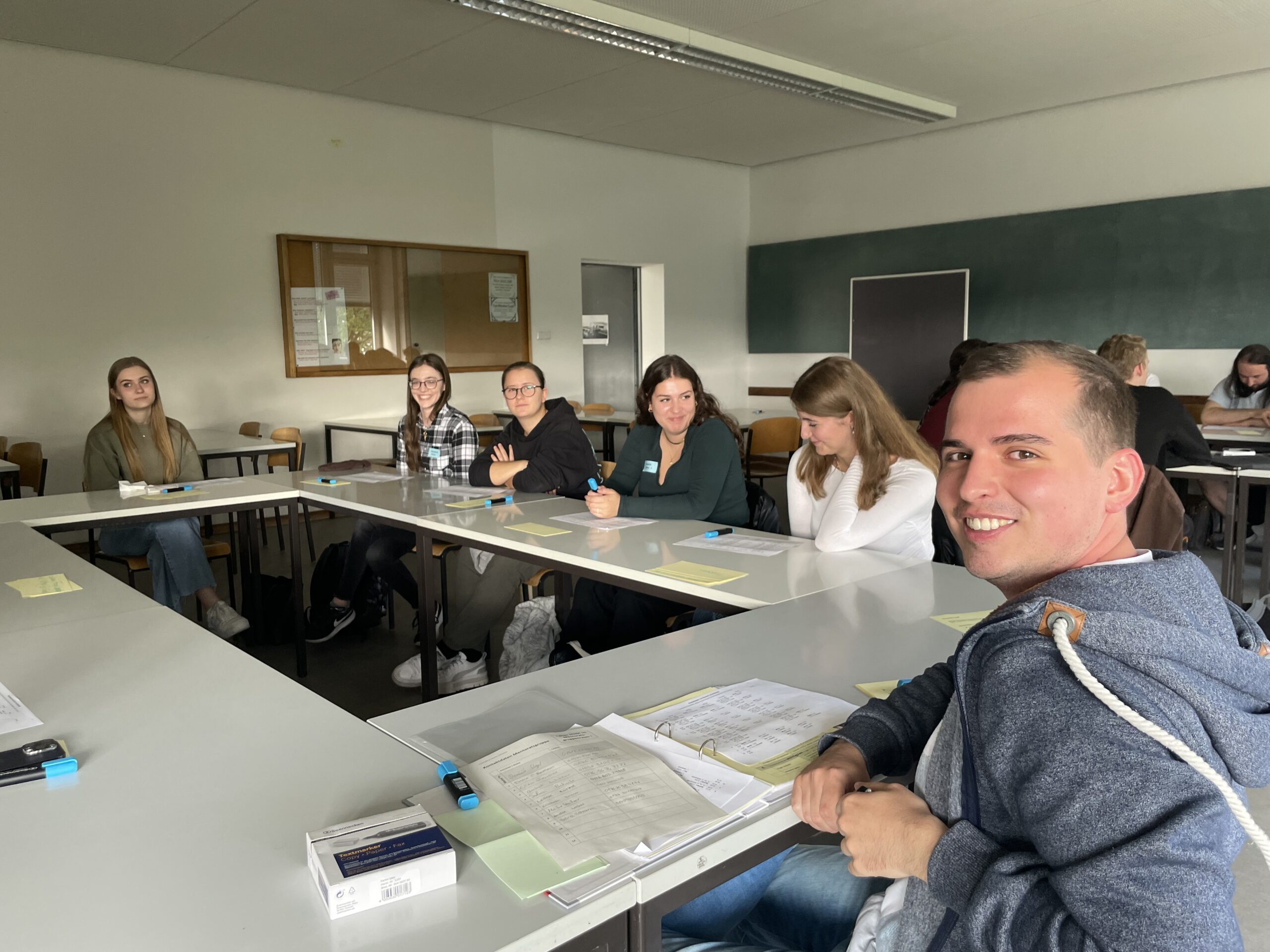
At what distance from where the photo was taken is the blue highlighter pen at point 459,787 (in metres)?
1.07

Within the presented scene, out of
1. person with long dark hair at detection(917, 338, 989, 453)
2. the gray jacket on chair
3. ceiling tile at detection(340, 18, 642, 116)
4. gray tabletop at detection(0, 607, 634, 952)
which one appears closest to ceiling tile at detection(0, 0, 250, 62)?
ceiling tile at detection(340, 18, 642, 116)

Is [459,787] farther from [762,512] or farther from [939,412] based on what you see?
[939,412]

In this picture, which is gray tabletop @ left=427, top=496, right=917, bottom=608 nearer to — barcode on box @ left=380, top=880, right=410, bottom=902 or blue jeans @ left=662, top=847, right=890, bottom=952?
blue jeans @ left=662, top=847, right=890, bottom=952

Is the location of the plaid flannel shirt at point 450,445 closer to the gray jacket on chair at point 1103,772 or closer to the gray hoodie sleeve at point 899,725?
the gray hoodie sleeve at point 899,725

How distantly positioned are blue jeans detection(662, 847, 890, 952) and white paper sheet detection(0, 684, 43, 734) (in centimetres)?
98

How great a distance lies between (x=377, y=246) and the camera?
697cm

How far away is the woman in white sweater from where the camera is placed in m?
2.44

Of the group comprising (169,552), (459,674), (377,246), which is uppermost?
(377,246)

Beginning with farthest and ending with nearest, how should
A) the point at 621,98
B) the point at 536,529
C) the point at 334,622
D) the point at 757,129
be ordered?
the point at 757,129 → the point at 621,98 → the point at 334,622 → the point at 536,529

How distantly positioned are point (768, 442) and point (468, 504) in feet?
11.7

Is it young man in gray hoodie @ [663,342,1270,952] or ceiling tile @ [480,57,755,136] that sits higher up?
ceiling tile @ [480,57,755,136]

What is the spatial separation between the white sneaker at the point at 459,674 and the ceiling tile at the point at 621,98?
4.25m

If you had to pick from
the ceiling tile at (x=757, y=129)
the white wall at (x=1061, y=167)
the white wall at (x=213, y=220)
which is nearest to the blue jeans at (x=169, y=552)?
the white wall at (x=213, y=220)

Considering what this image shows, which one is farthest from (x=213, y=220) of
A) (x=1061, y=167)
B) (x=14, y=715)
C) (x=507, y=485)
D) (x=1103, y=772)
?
(x=1103, y=772)
